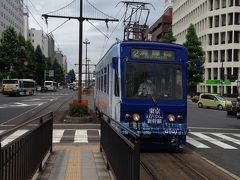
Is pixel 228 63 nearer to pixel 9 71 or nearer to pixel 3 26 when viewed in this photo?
pixel 9 71

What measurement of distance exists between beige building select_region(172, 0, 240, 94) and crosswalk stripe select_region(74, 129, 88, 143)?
68266 millimetres

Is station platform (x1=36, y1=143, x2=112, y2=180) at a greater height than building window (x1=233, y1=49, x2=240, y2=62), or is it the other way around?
building window (x1=233, y1=49, x2=240, y2=62)

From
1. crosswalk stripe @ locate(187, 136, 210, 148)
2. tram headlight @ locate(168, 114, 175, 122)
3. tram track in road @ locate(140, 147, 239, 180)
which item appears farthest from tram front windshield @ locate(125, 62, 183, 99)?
crosswalk stripe @ locate(187, 136, 210, 148)

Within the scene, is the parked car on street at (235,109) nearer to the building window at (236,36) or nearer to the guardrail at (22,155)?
the guardrail at (22,155)

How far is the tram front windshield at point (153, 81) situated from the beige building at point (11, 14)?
128m

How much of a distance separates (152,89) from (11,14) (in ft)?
482

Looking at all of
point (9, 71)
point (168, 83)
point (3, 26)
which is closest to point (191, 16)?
point (9, 71)

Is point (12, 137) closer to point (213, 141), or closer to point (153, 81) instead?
point (153, 81)

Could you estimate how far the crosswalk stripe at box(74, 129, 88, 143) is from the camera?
1674 centimetres

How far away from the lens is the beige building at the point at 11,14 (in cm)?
13925

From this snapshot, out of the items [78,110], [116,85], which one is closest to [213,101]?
[78,110]

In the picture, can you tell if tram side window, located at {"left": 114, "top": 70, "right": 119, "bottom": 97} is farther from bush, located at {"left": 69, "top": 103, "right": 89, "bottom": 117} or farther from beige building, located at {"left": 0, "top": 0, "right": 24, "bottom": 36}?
beige building, located at {"left": 0, "top": 0, "right": 24, "bottom": 36}

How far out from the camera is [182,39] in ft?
388

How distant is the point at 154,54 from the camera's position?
14164 mm
